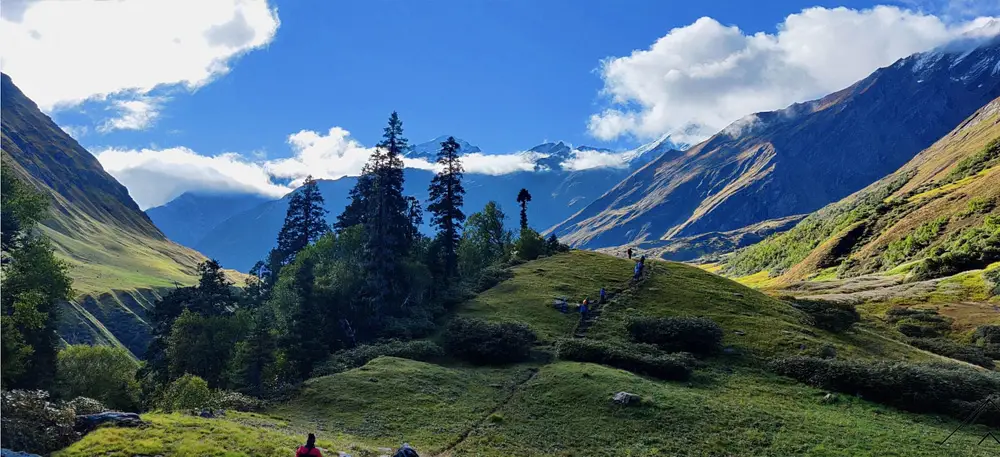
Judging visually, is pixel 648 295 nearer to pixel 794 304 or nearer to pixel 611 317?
pixel 611 317

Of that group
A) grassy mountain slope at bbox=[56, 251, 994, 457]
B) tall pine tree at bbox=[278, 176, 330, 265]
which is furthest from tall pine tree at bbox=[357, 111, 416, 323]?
tall pine tree at bbox=[278, 176, 330, 265]

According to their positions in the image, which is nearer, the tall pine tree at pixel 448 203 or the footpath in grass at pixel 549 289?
the footpath in grass at pixel 549 289

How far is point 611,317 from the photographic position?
69.1m

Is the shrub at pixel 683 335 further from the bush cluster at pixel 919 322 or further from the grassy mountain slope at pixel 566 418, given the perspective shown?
the bush cluster at pixel 919 322

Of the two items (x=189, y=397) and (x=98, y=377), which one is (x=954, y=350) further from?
(x=98, y=377)

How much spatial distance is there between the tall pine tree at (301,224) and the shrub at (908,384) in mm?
88236

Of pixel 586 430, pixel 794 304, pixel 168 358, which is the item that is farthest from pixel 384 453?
pixel 794 304

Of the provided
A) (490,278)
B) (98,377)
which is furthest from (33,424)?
(490,278)

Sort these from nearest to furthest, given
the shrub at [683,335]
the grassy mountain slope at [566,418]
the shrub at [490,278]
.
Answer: the grassy mountain slope at [566,418], the shrub at [683,335], the shrub at [490,278]

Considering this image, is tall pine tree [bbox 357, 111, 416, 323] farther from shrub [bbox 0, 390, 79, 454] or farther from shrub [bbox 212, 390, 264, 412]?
shrub [bbox 0, 390, 79, 454]

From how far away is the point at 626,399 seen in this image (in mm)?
41000

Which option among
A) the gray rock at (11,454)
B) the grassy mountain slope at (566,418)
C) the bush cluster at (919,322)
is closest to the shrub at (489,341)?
the grassy mountain slope at (566,418)

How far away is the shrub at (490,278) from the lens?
284 ft

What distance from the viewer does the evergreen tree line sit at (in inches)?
2387
